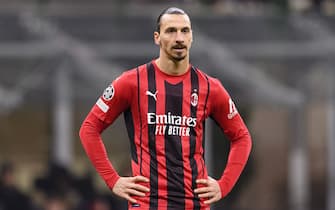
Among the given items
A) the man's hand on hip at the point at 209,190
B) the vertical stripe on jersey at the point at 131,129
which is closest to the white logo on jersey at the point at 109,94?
the vertical stripe on jersey at the point at 131,129

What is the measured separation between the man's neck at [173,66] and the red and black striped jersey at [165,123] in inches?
0.9

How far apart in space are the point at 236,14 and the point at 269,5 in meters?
0.47

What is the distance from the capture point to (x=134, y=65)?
15914 mm

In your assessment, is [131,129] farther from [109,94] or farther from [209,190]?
[209,190]

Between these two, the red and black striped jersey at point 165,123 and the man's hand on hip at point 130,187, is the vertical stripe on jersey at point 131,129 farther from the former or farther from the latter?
the man's hand on hip at point 130,187

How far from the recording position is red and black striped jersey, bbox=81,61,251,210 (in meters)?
7.55

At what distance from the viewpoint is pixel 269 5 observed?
1700 cm

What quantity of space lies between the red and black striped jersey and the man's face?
0.55 ft

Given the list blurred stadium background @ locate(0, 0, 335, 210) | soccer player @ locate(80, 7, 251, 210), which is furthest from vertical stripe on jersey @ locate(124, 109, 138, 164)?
blurred stadium background @ locate(0, 0, 335, 210)

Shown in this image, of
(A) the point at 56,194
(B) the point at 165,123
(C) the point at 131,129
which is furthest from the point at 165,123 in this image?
(A) the point at 56,194

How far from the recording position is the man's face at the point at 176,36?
7.52 meters

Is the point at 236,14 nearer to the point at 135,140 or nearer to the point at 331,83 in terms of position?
the point at 331,83

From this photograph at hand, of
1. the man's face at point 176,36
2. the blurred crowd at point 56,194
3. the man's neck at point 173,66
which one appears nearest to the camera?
the man's face at point 176,36

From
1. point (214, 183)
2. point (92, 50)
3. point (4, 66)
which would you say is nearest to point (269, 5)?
point (92, 50)
